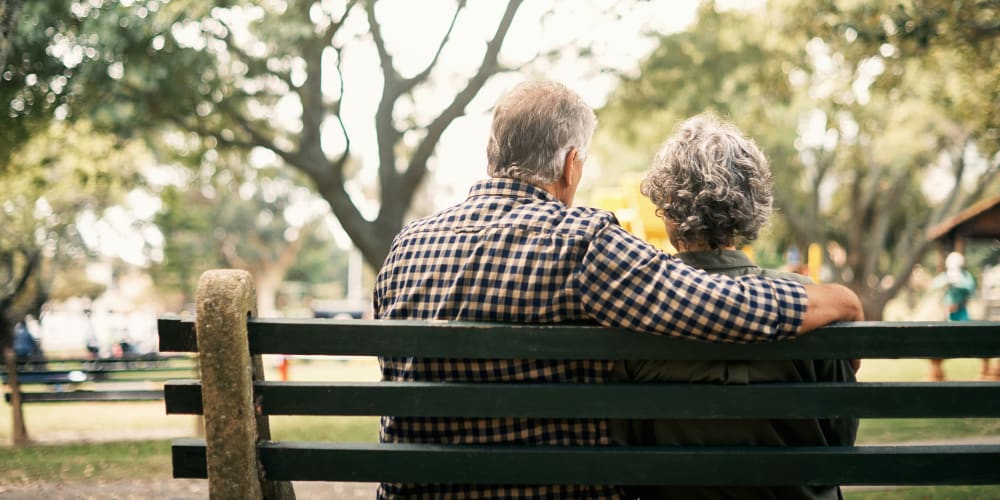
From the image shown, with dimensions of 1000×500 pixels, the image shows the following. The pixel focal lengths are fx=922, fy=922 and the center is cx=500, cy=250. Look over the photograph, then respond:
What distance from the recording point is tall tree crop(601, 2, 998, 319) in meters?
15.1

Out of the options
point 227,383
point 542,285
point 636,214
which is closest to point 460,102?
point 636,214

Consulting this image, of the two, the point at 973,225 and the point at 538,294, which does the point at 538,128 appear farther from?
the point at 973,225

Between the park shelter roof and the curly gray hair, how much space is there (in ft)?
87.2

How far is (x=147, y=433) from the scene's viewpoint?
11.1 metres

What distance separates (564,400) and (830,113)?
2403 cm

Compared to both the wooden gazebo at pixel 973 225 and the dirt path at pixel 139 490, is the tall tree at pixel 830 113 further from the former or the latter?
the dirt path at pixel 139 490

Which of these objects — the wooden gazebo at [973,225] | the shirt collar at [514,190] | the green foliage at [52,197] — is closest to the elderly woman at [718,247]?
the shirt collar at [514,190]

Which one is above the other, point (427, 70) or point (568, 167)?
point (427, 70)

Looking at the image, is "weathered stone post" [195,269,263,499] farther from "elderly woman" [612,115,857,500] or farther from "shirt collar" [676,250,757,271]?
"shirt collar" [676,250,757,271]

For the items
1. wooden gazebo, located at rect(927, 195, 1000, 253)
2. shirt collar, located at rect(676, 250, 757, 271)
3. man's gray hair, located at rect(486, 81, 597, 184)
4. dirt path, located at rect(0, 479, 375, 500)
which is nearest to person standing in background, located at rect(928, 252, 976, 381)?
dirt path, located at rect(0, 479, 375, 500)

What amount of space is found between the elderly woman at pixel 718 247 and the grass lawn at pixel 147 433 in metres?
3.78

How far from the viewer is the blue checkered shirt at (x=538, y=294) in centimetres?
200

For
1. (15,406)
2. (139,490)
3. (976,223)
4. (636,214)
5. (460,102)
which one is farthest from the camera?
(976,223)

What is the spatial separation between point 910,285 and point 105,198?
40.9 metres
